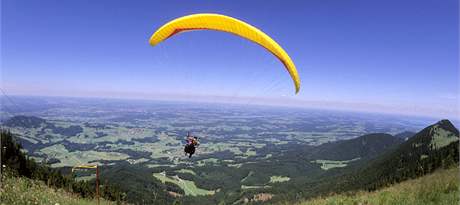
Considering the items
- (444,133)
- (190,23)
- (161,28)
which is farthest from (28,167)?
(444,133)

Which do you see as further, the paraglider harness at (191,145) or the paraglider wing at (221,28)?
the paraglider harness at (191,145)

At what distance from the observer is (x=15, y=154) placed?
19.6 m

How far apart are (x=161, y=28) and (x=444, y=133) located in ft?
558

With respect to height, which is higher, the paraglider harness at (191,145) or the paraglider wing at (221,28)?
the paraglider wing at (221,28)

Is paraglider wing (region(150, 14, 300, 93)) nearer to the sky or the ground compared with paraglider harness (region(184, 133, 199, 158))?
nearer to the sky

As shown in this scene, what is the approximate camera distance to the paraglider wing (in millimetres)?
12219

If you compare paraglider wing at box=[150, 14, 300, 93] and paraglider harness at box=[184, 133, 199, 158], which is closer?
paraglider wing at box=[150, 14, 300, 93]

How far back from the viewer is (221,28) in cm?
1225

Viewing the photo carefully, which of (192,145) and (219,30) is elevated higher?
(219,30)

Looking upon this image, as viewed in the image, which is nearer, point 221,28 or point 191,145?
point 221,28

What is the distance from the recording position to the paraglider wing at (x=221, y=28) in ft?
40.1

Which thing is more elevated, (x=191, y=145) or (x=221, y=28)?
(x=221, y=28)

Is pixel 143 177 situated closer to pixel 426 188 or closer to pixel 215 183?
pixel 215 183

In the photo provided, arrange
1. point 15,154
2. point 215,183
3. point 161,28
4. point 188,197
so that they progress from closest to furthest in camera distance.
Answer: point 161,28 < point 15,154 < point 188,197 < point 215,183
